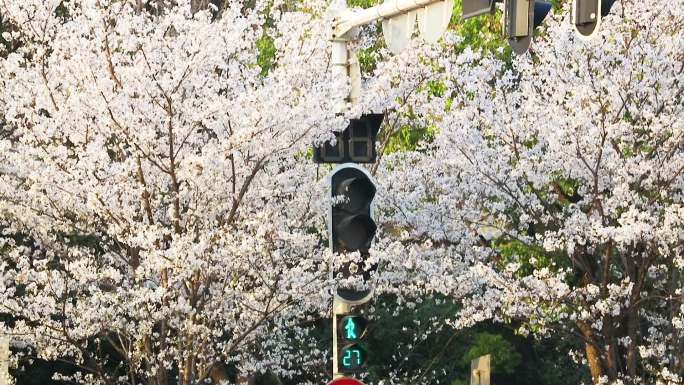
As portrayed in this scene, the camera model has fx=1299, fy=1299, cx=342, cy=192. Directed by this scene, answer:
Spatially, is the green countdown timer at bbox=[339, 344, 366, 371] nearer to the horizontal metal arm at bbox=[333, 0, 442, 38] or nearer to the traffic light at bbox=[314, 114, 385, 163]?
the traffic light at bbox=[314, 114, 385, 163]

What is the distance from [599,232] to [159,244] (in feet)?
16.2

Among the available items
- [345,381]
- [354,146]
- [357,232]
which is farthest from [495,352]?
[357,232]

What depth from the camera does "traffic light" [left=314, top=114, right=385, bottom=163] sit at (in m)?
10.4

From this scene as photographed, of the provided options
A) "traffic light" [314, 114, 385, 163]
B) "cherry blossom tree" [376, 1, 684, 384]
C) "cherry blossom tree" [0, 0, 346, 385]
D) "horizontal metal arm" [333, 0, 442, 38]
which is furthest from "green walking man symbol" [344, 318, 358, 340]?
"cherry blossom tree" [376, 1, 684, 384]

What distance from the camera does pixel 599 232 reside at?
14.6m

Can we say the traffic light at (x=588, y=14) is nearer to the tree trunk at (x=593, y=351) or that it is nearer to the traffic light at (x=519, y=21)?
the traffic light at (x=519, y=21)

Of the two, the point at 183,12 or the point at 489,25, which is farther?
the point at 489,25

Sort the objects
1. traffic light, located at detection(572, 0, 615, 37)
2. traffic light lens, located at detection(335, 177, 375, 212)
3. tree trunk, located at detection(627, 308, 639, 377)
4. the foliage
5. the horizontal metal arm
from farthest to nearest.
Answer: the foliage
tree trunk, located at detection(627, 308, 639, 377)
the horizontal metal arm
traffic light lens, located at detection(335, 177, 375, 212)
traffic light, located at detection(572, 0, 615, 37)

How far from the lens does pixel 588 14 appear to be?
246 inches

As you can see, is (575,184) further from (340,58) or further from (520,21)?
(520,21)

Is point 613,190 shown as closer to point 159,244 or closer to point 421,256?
point 421,256

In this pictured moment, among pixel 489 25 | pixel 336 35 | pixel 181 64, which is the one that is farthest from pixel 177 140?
pixel 489 25

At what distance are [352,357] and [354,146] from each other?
1903mm

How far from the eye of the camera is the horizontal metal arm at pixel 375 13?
9.33 m
